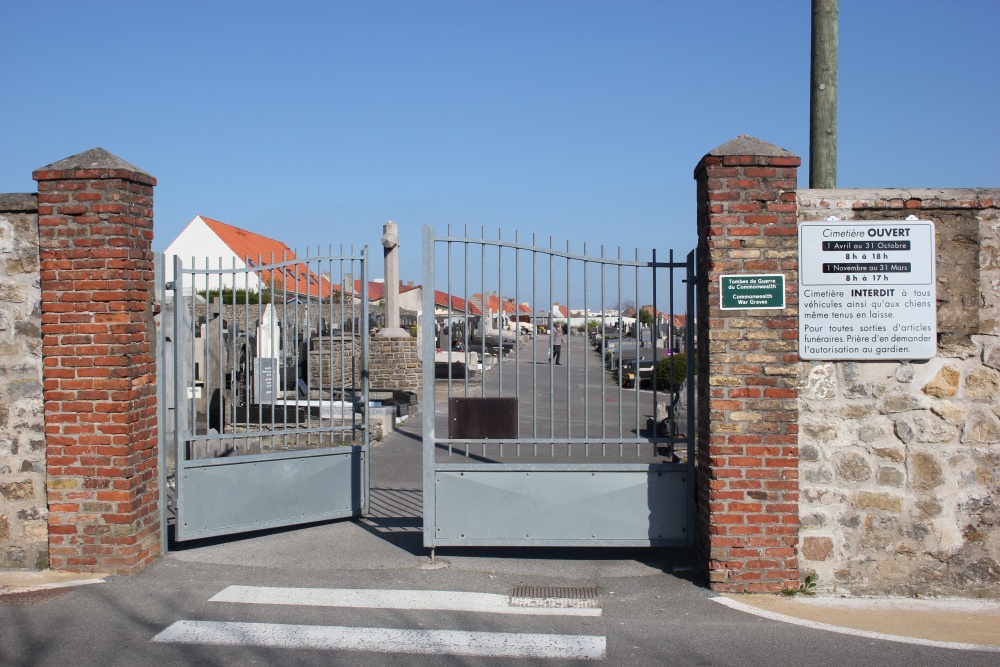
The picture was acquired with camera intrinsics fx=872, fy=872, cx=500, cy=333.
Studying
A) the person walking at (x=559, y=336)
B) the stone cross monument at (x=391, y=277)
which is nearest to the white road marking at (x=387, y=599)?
the person walking at (x=559, y=336)

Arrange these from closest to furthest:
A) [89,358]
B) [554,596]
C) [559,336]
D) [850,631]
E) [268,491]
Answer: [850,631] < [554,596] < [89,358] < [268,491] < [559,336]

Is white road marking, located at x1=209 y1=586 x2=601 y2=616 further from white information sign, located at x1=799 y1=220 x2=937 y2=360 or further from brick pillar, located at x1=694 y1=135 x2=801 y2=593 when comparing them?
white information sign, located at x1=799 y1=220 x2=937 y2=360

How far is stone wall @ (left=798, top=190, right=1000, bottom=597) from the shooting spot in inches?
231

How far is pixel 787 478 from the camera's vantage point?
588 cm

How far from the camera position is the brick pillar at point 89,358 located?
248 inches

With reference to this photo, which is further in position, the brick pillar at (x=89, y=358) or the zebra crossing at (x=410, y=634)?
the brick pillar at (x=89, y=358)

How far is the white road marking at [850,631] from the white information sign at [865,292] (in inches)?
67.2

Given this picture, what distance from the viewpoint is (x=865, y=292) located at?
19.5 ft

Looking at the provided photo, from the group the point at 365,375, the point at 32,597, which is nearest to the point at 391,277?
the point at 365,375

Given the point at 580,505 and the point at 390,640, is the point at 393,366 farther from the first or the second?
the point at 390,640

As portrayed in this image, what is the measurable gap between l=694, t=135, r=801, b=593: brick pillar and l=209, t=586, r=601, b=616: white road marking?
115 cm

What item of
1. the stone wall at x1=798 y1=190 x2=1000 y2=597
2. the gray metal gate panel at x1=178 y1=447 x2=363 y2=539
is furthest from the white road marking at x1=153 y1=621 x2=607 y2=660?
the stone wall at x1=798 y1=190 x2=1000 y2=597

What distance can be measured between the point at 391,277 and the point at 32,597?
13.0m

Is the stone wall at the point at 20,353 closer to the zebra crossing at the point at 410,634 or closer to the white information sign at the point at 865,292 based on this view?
the zebra crossing at the point at 410,634
